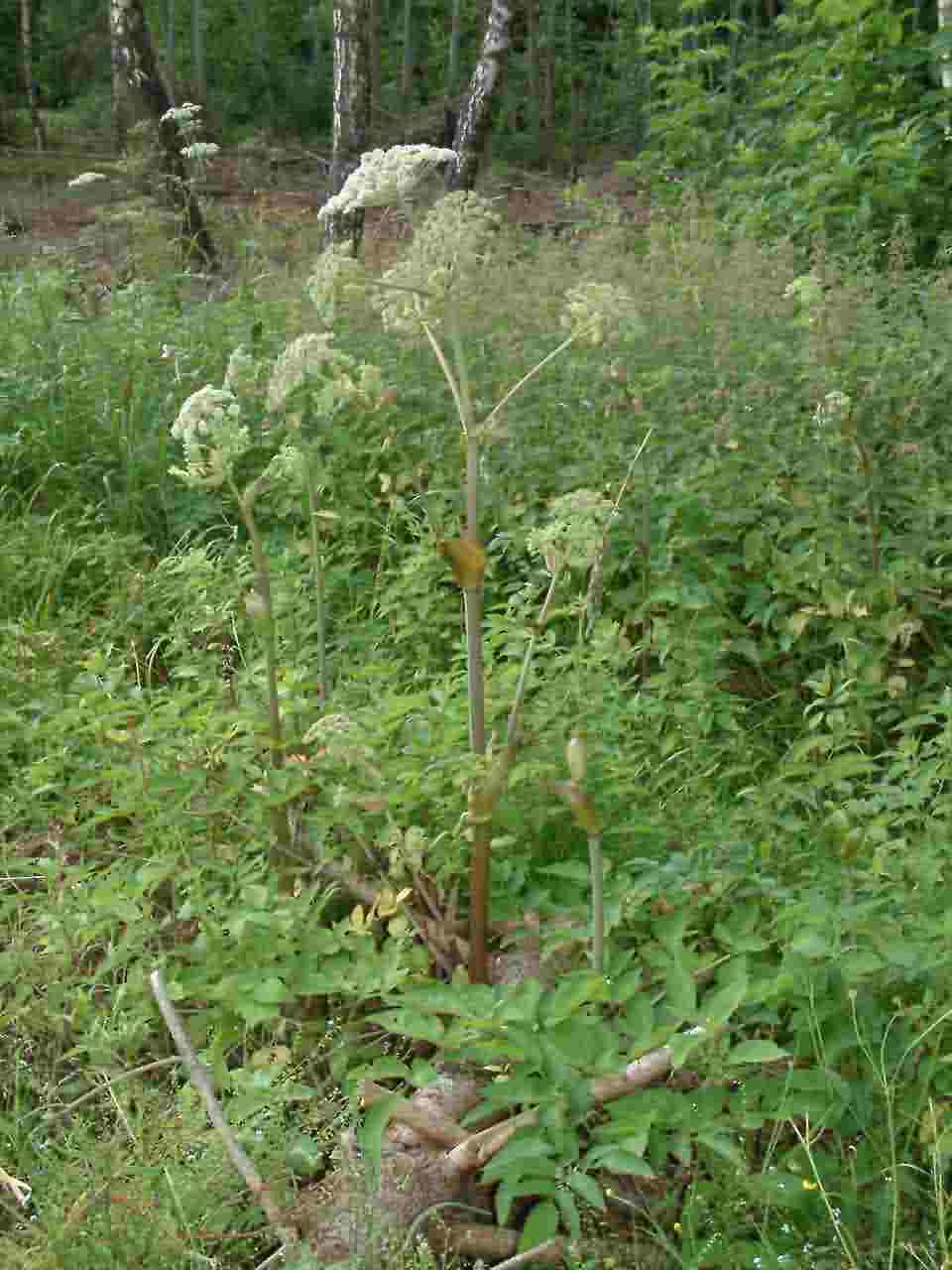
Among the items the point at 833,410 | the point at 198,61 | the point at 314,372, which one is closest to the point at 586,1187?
the point at 314,372

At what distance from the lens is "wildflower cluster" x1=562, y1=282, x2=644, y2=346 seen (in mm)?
2424

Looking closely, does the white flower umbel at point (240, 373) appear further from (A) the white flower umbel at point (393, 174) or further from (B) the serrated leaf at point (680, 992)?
(B) the serrated leaf at point (680, 992)

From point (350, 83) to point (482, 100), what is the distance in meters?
1.60

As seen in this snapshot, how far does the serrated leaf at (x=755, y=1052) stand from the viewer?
1940 millimetres

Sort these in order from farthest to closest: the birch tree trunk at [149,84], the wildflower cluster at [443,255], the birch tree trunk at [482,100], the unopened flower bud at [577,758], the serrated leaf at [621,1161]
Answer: the birch tree trunk at [482,100] < the birch tree trunk at [149,84] < the wildflower cluster at [443,255] < the unopened flower bud at [577,758] < the serrated leaf at [621,1161]

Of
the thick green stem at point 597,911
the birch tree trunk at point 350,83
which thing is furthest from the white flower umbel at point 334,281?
the birch tree trunk at point 350,83

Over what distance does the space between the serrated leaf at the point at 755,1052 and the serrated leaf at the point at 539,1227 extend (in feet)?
1.14

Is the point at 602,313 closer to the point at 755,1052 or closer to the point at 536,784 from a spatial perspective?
the point at 536,784

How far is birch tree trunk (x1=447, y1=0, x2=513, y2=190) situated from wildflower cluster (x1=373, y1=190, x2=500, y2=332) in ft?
30.3

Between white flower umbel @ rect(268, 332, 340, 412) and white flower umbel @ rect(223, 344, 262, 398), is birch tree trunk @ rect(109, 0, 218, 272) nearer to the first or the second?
white flower umbel @ rect(223, 344, 262, 398)

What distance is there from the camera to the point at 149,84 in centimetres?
993

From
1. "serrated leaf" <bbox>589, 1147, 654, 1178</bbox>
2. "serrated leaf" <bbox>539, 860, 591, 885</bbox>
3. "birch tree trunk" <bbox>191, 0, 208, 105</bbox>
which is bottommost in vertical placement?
"serrated leaf" <bbox>589, 1147, 654, 1178</bbox>

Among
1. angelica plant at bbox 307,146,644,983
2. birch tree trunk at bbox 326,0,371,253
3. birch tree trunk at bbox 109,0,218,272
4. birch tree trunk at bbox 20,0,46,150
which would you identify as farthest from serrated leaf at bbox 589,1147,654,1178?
birch tree trunk at bbox 20,0,46,150

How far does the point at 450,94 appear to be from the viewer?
22359 mm
